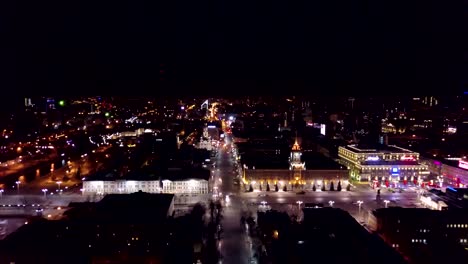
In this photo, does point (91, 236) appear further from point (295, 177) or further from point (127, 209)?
point (295, 177)

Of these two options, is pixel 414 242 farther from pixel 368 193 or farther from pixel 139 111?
pixel 139 111

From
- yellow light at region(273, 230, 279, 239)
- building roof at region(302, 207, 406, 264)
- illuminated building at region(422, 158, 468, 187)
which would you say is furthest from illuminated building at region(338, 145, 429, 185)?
yellow light at region(273, 230, 279, 239)

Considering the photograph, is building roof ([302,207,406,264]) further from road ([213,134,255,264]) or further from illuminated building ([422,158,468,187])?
illuminated building ([422,158,468,187])

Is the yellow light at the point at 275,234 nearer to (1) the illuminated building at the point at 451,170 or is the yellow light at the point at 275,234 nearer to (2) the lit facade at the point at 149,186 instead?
(2) the lit facade at the point at 149,186

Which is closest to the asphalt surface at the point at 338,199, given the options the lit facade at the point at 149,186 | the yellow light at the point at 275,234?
the lit facade at the point at 149,186

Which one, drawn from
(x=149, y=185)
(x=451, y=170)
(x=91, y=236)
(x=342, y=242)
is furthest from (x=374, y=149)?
(x=91, y=236)

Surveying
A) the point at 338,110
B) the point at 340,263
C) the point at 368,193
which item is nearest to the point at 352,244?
the point at 340,263
